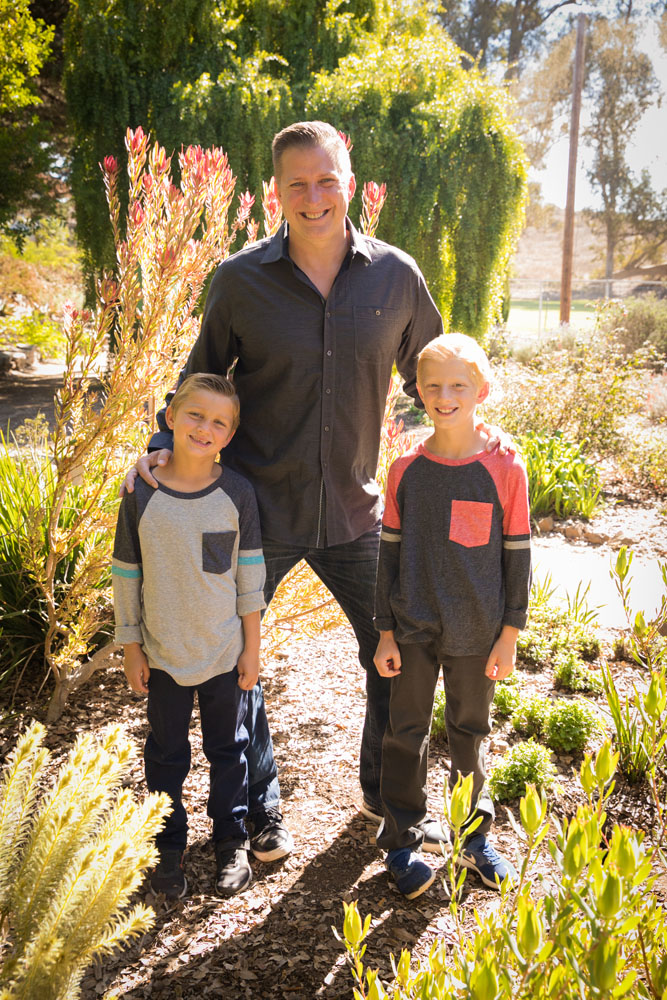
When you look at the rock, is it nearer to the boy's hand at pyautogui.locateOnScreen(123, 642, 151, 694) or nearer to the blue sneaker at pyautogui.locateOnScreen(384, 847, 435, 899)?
the blue sneaker at pyautogui.locateOnScreen(384, 847, 435, 899)

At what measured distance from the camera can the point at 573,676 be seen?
138 inches

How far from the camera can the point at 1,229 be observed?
448 inches

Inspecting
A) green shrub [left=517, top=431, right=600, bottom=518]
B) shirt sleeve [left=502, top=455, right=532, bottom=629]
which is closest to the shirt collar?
shirt sleeve [left=502, top=455, right=532, bottom=629]

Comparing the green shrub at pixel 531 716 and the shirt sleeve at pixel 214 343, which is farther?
the green shrub at pixel 531 716

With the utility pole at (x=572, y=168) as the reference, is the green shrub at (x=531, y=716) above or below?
below

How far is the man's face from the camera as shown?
2.07 meters

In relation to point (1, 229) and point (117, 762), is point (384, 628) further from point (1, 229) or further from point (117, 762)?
point (1, 229)

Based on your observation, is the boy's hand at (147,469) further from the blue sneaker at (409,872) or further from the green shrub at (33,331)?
the green shrub at (33,331)

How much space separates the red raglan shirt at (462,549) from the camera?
2.08 meters

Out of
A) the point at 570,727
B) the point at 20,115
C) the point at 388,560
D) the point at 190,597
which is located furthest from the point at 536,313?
the point at 190,597

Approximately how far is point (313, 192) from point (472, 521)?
1.03 meters

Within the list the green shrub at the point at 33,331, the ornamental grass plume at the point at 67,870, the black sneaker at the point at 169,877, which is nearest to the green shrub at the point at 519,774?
the black sneaker at the point at 169,877

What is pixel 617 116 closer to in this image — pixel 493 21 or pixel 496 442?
pixel 493 21

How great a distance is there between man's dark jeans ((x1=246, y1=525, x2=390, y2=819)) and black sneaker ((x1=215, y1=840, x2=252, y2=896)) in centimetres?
18
